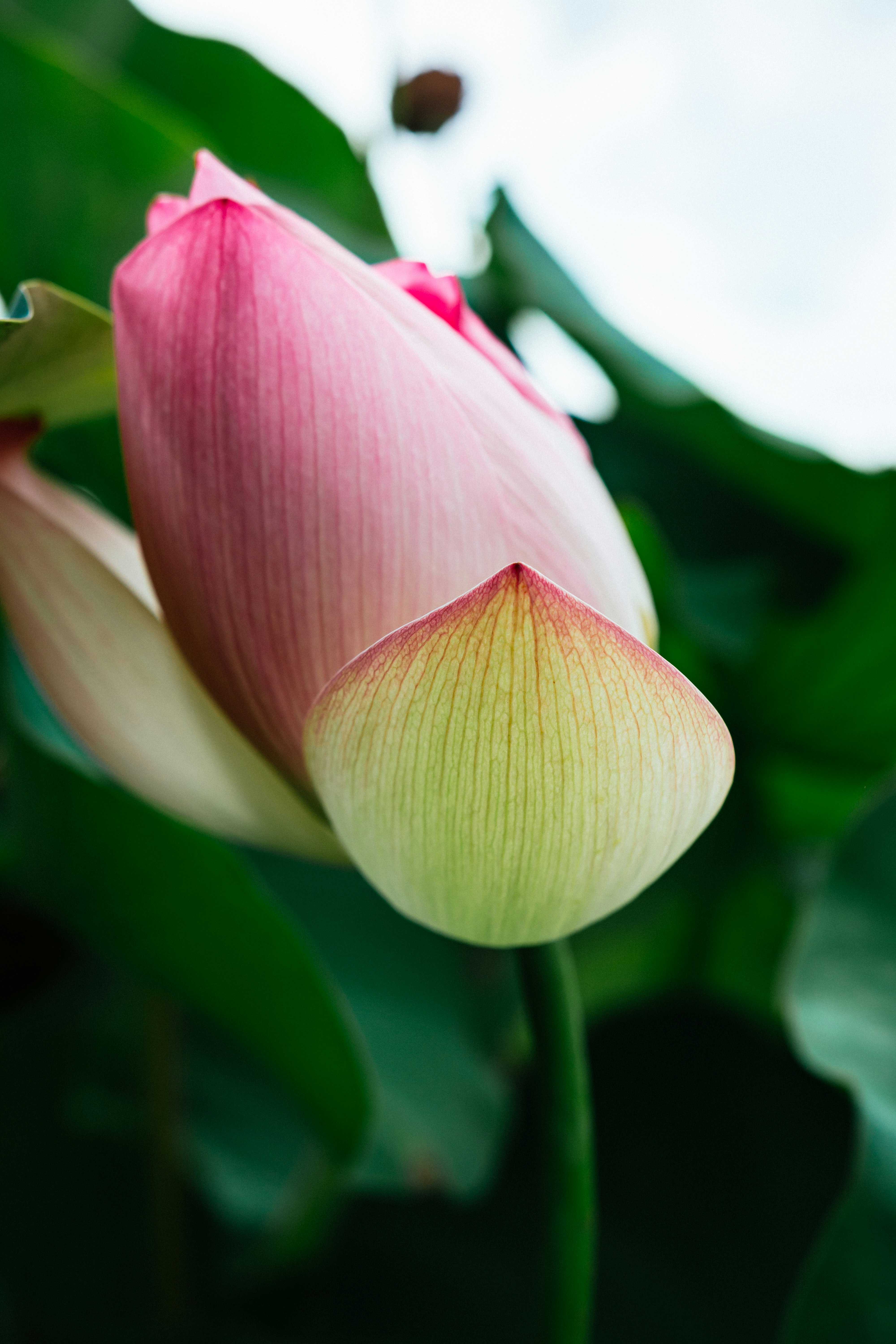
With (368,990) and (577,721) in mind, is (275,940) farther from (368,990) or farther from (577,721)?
(368,990)

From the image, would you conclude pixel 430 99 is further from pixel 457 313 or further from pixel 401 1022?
pixel 401 1022

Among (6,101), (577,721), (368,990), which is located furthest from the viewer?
(368,990)

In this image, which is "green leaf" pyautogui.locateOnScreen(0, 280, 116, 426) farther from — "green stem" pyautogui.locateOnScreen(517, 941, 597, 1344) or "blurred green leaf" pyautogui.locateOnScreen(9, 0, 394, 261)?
"blurred green leaf" pyautogui.locateOnScreen(9, 0, 394, 261)

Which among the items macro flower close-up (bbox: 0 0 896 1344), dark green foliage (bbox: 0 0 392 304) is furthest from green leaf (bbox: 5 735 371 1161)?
dark green foliage (bbox: 0 0 392 304)

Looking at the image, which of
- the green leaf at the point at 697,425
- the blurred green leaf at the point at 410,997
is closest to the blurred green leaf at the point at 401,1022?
the blurred green leaf at the point at 410,997

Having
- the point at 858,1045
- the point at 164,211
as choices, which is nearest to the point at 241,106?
the point at 164,211

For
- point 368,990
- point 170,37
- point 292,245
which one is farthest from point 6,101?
point 368,990
